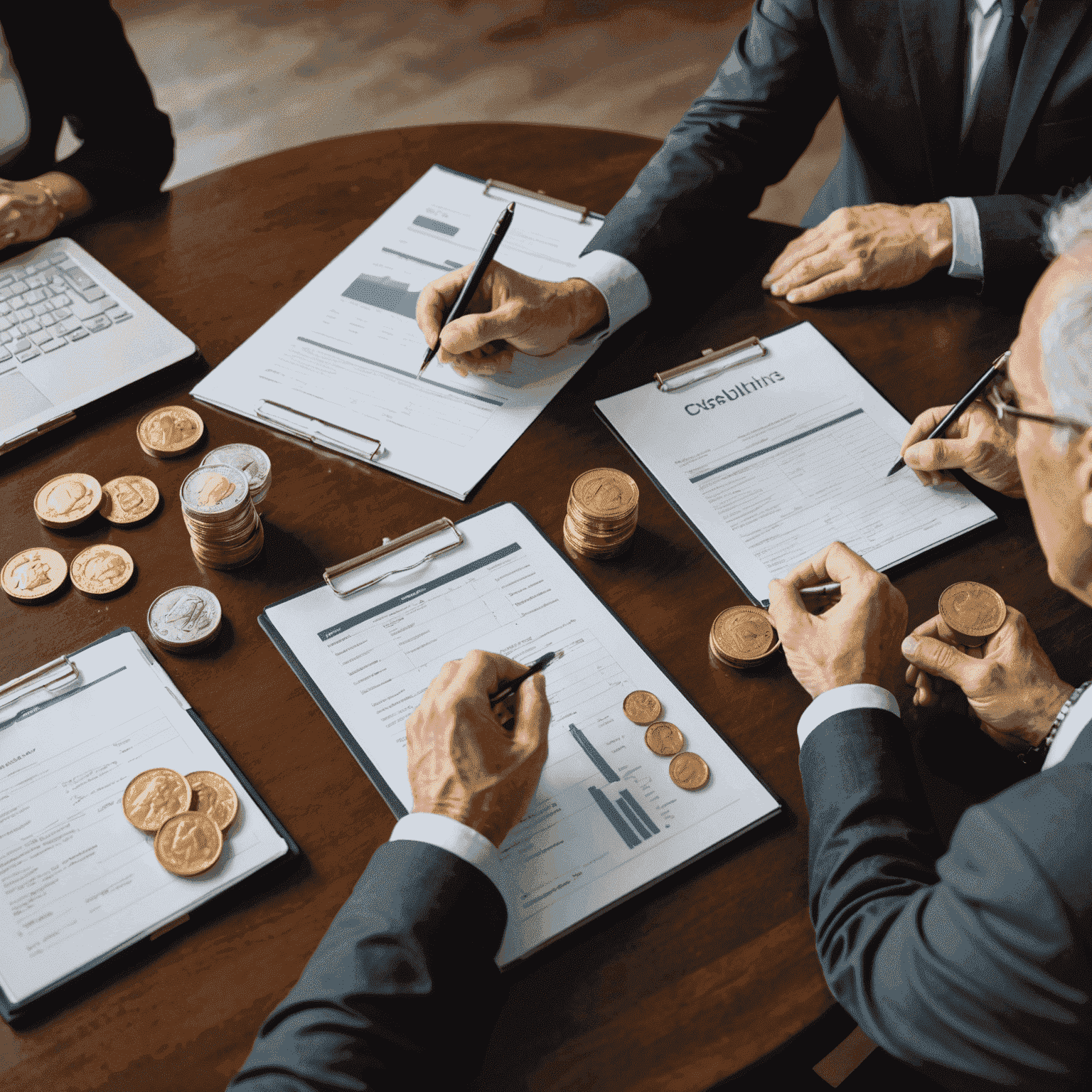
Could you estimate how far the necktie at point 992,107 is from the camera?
1.92m

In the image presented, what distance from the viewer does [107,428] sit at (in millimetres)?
1623

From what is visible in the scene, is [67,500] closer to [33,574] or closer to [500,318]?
[33,574]

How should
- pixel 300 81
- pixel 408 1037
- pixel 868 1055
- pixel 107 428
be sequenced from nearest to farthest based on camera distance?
pixel 408 1037 < pixel 107 428 < pixel 868 1055 < pixel 300 81

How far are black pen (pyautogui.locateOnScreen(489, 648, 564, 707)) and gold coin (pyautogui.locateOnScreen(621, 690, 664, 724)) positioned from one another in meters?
0.14

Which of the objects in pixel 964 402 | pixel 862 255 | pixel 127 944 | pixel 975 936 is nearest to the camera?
pixel 975 936

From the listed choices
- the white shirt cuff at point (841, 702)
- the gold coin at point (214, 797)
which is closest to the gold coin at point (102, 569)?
the gold coin at point (214, 797)

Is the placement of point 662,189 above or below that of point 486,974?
above

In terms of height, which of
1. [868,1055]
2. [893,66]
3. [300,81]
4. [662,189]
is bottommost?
[868,1055]

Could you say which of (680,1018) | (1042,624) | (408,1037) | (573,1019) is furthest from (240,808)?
(1042,624)

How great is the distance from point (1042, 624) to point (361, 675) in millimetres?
1061

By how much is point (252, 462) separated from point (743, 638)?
33.8 inches

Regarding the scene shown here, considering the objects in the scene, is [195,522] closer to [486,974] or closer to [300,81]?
[486,974]

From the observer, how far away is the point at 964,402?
154cm

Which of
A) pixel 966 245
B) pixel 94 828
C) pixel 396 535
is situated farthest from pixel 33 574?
pixel 966 245
